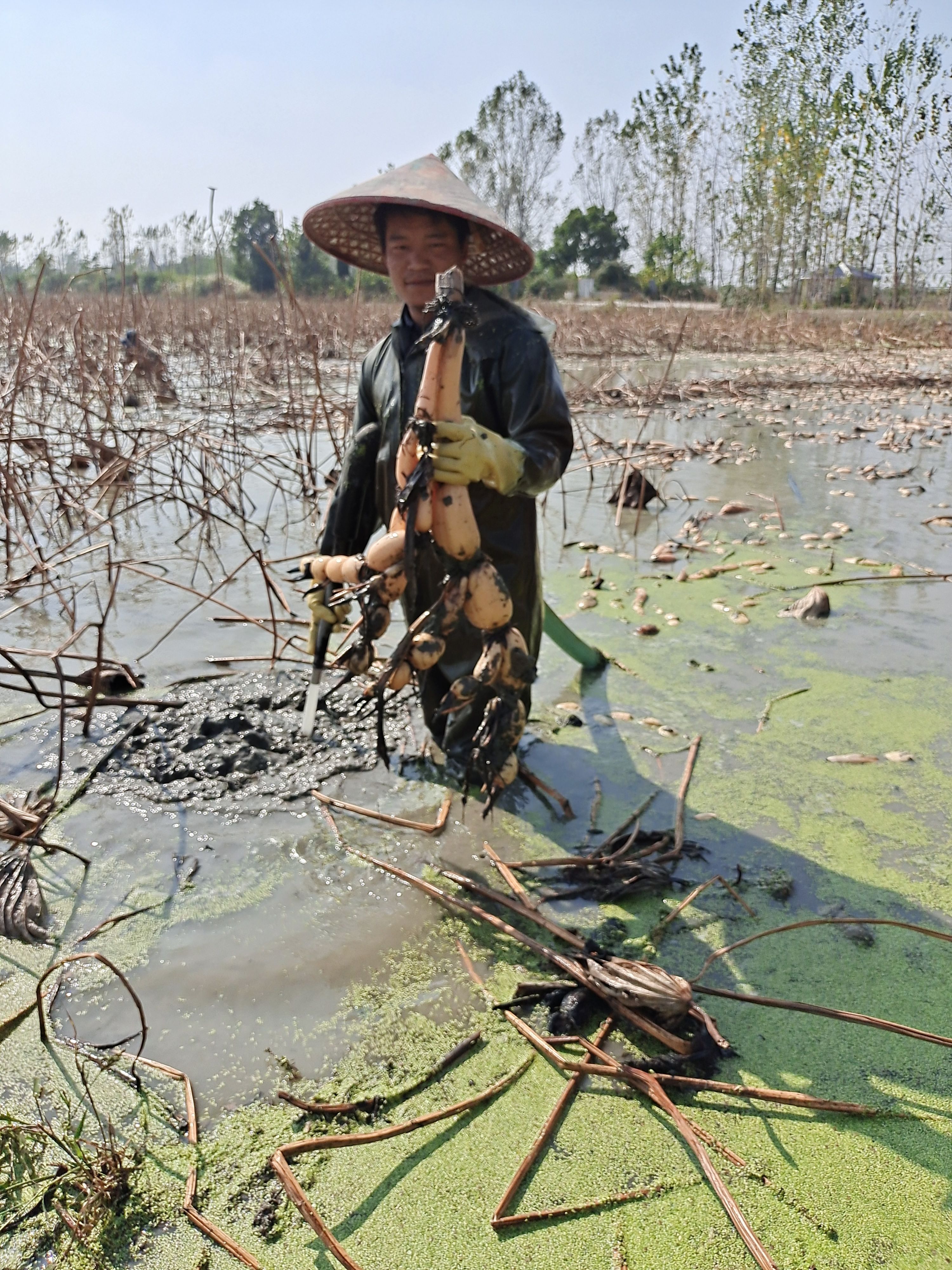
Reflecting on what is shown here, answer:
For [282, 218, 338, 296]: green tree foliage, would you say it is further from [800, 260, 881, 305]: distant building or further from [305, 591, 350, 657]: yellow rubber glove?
[305, 591, 350, 657]: yellow rubber glove

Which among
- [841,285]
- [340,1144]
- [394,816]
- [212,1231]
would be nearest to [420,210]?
[394,816]

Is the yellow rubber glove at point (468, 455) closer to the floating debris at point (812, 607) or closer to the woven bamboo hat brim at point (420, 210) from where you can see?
the woven bamboo hat brim at point (420, 210)

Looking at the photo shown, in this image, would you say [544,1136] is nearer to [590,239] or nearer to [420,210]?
[420,210]

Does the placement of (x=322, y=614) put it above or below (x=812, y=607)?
above

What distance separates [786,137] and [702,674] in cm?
2482

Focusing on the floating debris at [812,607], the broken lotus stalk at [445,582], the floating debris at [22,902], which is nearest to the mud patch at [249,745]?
the floating debris at [22,902]

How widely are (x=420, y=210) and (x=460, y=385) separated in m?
0.49

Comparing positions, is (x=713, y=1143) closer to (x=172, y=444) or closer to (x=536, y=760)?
(x=536, y=760)

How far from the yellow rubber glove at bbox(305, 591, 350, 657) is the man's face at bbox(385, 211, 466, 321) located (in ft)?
2.30

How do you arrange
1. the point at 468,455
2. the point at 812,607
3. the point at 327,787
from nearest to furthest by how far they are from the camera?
the point at 468,455, the point at 327,787, the point at 812,607

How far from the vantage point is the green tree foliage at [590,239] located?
102 ft

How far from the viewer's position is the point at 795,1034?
1609mm

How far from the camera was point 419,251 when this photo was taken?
2.07 m

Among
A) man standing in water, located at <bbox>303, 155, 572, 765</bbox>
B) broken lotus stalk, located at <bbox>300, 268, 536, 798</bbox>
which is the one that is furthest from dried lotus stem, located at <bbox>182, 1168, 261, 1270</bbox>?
man standing in water, located at <bbox>303, 155, 572, 765</bbox>
